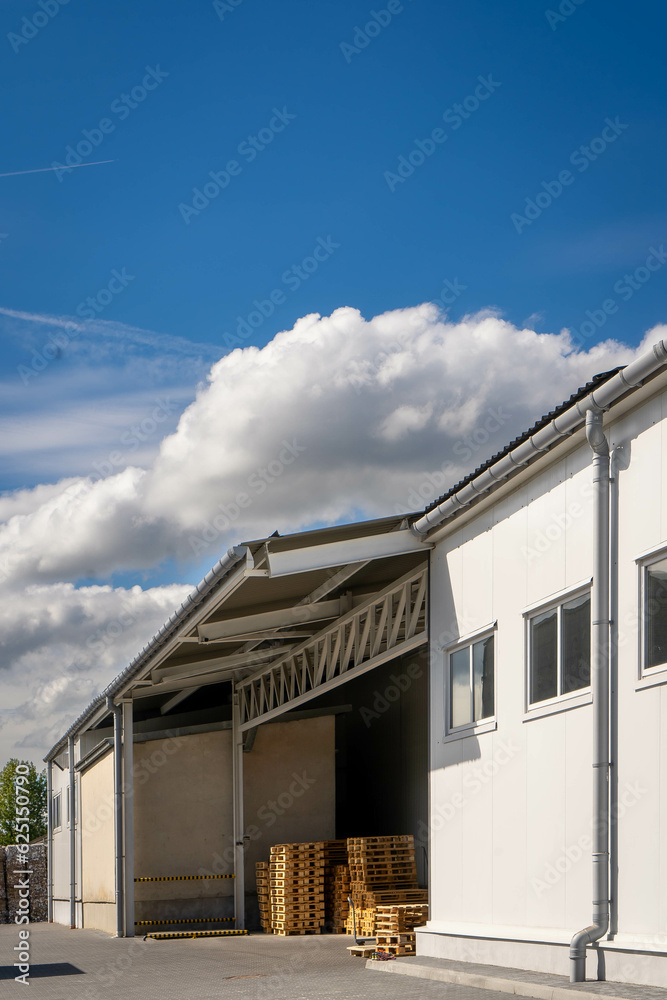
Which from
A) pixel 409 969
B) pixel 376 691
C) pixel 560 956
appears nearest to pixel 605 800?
pixel 560 956

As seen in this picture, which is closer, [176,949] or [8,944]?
[176,949]

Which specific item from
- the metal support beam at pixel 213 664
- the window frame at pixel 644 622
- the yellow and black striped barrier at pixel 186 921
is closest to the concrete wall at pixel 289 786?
the yellow and black striped barrier at pixel 186 921

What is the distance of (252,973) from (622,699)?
7.02m

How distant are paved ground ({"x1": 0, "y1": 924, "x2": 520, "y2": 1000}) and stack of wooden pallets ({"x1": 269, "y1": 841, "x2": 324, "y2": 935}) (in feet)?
1.94

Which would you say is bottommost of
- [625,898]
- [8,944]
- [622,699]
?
[8,944]

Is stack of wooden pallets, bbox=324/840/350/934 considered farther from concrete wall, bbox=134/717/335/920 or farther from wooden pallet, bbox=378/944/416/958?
wooden pallet, bbox=378/944/416/958

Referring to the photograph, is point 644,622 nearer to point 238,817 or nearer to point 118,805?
point 118,805

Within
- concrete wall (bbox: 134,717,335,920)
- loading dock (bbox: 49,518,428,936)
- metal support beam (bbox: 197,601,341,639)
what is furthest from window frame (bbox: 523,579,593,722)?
concrete wall (bbox: 134,717,335,920)

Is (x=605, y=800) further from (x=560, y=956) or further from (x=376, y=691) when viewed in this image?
(x=376, y=691)

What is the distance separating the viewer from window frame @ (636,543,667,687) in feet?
27.7

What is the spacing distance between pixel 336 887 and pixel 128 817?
4.39 meters

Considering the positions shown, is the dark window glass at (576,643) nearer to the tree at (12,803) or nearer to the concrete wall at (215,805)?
the concrete wall at (215,805)

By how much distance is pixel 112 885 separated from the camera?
21.4 m

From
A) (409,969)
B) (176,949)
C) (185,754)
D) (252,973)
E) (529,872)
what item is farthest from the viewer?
(185,754)
